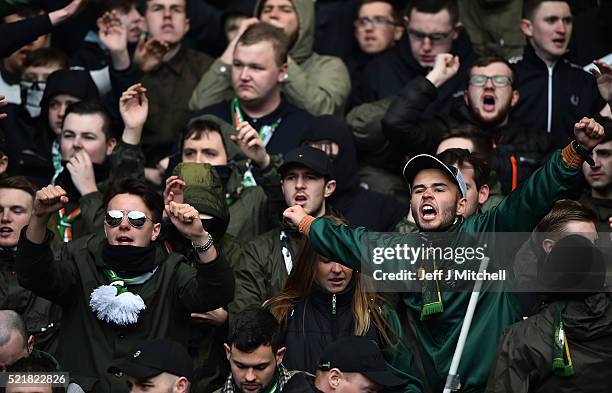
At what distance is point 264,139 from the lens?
1086 cm

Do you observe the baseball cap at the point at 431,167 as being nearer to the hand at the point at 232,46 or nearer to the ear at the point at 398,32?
the hand at the point at 232,46

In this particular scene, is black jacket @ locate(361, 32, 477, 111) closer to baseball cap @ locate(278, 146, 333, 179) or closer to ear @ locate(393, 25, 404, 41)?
ear @ locate(393, 25, 404, 41)

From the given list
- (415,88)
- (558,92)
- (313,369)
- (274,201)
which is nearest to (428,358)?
(313,369)

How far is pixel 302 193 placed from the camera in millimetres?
9422

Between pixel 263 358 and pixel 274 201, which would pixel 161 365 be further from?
pixel 274 201

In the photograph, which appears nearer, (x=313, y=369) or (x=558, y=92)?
(x=313, y=369)

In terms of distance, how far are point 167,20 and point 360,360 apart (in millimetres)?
5230

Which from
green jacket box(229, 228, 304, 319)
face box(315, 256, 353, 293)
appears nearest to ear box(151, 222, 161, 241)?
green jacket box(229, 228, 304, 319)

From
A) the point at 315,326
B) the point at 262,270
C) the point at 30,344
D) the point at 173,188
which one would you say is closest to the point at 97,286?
the point at 30,344

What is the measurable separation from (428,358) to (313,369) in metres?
0.75

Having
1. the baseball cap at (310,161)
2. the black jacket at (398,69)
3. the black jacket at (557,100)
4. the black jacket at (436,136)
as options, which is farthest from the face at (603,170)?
the black jacket at (398,69)

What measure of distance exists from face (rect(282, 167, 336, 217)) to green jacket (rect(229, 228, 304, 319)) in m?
0.23

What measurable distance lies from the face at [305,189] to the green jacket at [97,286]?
106cm

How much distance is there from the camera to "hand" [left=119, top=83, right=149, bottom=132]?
1050cm
